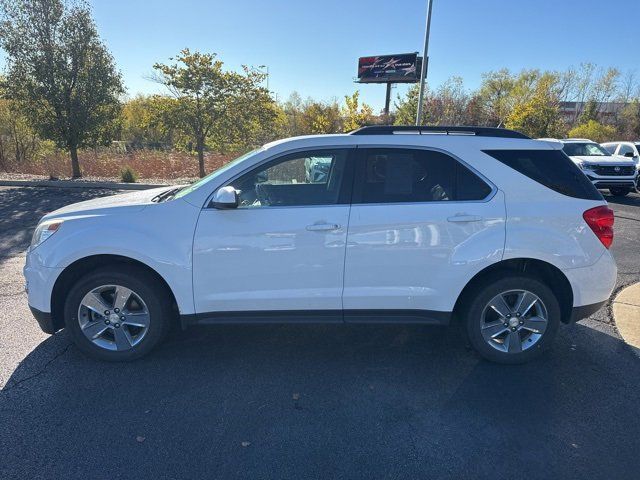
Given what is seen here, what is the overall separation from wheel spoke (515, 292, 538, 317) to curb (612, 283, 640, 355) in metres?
1.21

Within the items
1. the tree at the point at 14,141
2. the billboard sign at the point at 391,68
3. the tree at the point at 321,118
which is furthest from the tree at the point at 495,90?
the tree at the point at 14,141

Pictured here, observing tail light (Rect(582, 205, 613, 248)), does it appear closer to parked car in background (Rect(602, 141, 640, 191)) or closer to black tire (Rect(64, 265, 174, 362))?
black tire (Rect(64, 265, 174, 362))

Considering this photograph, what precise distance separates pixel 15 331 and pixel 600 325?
571 centimetres

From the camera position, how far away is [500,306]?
3.35m

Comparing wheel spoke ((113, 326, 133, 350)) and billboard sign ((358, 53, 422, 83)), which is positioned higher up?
billboard sign ((358, 53, 422, 83))

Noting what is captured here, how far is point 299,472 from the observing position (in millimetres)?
Answer: 2287

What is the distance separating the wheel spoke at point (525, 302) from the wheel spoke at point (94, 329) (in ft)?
11.0

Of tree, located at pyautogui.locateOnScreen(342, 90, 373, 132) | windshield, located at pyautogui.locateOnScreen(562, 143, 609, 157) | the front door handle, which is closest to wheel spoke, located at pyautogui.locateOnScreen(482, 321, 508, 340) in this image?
the front door handle

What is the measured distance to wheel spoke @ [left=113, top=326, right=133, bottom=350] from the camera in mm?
3355

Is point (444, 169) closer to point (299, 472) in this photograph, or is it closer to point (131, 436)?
point (299, 472)

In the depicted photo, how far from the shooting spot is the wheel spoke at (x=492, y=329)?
3385 millimetres

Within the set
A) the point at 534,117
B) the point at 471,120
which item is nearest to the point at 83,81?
the point at 534,117

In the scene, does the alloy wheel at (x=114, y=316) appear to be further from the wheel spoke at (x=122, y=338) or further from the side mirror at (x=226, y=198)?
the side mirror at (x=226, y=198)

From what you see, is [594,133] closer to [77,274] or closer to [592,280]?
[592,280]
